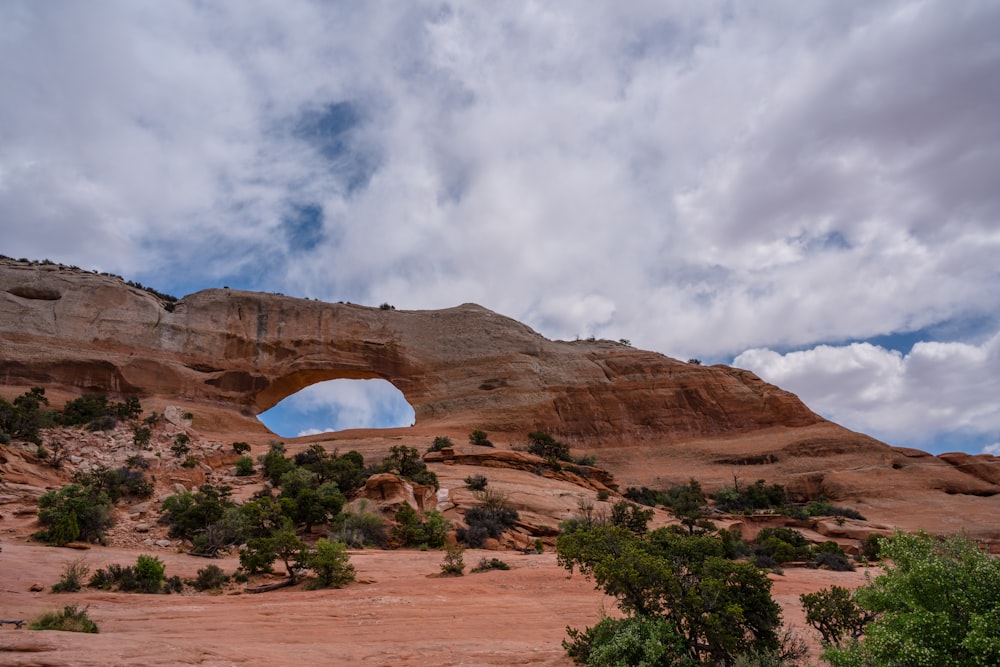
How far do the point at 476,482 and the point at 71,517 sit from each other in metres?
14.9

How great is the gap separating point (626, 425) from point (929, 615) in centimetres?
4516

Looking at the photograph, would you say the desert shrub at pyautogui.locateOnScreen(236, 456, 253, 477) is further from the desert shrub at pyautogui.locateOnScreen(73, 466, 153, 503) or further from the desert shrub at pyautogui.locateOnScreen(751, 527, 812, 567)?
the desert shrub at pyautogui.locateOnScreen(751, 527, 812, 567)

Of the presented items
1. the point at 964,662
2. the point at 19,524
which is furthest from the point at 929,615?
the point at 19,524

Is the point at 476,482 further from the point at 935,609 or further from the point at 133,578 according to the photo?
the point at 935,609

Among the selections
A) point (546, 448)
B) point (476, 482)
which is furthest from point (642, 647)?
point (546, 448)

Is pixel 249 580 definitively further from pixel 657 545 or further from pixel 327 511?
pixel 657 545

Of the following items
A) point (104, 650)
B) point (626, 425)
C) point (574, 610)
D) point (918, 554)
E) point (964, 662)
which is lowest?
point (574, 610)

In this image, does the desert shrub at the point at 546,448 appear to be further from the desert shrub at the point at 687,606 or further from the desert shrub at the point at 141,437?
the desert shrub at the point at 687,606

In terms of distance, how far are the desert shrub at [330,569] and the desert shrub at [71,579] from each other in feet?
13.6

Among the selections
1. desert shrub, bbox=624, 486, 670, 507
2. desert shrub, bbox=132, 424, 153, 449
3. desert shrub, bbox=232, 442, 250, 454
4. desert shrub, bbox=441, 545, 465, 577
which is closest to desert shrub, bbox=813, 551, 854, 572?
desert shrub, bbox=441, 545, 465, 577

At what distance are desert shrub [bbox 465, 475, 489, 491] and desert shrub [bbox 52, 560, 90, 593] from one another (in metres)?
15.3

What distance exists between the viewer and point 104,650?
18.1 ft

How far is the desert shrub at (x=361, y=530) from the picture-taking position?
17.1 m

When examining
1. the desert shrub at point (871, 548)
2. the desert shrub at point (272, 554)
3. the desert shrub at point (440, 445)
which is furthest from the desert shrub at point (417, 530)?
the desert shrub at point (871, 548)
